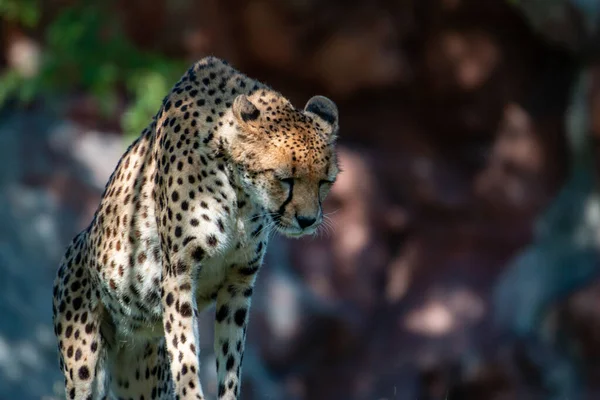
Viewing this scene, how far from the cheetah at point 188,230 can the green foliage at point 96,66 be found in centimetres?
509

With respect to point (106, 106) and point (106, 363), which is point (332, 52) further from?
point (106, 363)

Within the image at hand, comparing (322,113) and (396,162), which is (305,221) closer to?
(322,113)

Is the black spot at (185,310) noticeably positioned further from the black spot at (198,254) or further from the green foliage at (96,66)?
the green foliage at (96,66)

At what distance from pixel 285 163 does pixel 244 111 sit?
34cm

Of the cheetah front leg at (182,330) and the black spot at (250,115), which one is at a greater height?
the black spot at (250,115)

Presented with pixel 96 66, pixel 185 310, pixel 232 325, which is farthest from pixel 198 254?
pixel 96 66

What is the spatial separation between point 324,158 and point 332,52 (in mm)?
6483

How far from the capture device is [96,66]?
11.0m

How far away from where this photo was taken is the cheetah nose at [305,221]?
4.95 metres

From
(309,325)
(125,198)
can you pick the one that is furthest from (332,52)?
(125,198)

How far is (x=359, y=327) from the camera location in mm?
11414

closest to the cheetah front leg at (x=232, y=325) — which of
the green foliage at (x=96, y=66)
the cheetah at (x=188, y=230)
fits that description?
the cheetah at (x=188, y=230)

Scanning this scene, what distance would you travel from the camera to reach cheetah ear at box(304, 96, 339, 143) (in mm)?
5316

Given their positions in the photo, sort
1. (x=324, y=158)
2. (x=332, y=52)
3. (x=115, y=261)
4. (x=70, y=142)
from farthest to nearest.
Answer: (x=332, y=52), (x=70, y=142), (x=115, y=261), (x=324, y=158)
